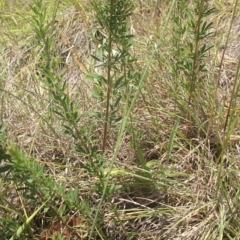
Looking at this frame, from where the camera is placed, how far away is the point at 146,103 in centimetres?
171

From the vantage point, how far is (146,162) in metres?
1.59

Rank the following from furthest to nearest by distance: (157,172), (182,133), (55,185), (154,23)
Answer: (154,23) → (182,133) → (157,172) → (55,185)

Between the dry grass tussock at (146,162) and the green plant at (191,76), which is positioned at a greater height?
the green plant at (191,76)

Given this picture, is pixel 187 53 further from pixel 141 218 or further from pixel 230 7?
pixel 230 7

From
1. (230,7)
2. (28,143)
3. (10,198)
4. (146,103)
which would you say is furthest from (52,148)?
(230,7)

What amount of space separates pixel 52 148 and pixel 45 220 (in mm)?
296

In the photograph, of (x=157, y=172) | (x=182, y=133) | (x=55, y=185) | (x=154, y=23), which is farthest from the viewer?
(x=154, y=23)

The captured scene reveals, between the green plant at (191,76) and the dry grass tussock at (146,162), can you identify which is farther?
the green plant at (191,76)

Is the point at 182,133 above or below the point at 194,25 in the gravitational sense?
below

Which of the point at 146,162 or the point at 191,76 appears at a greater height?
the point at 191,76

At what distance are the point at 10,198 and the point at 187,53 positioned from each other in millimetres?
712

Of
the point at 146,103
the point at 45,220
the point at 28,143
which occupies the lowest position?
the point at 45,220

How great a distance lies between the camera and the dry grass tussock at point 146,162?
1382 mm

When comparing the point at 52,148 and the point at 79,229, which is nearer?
the point at 79,229
